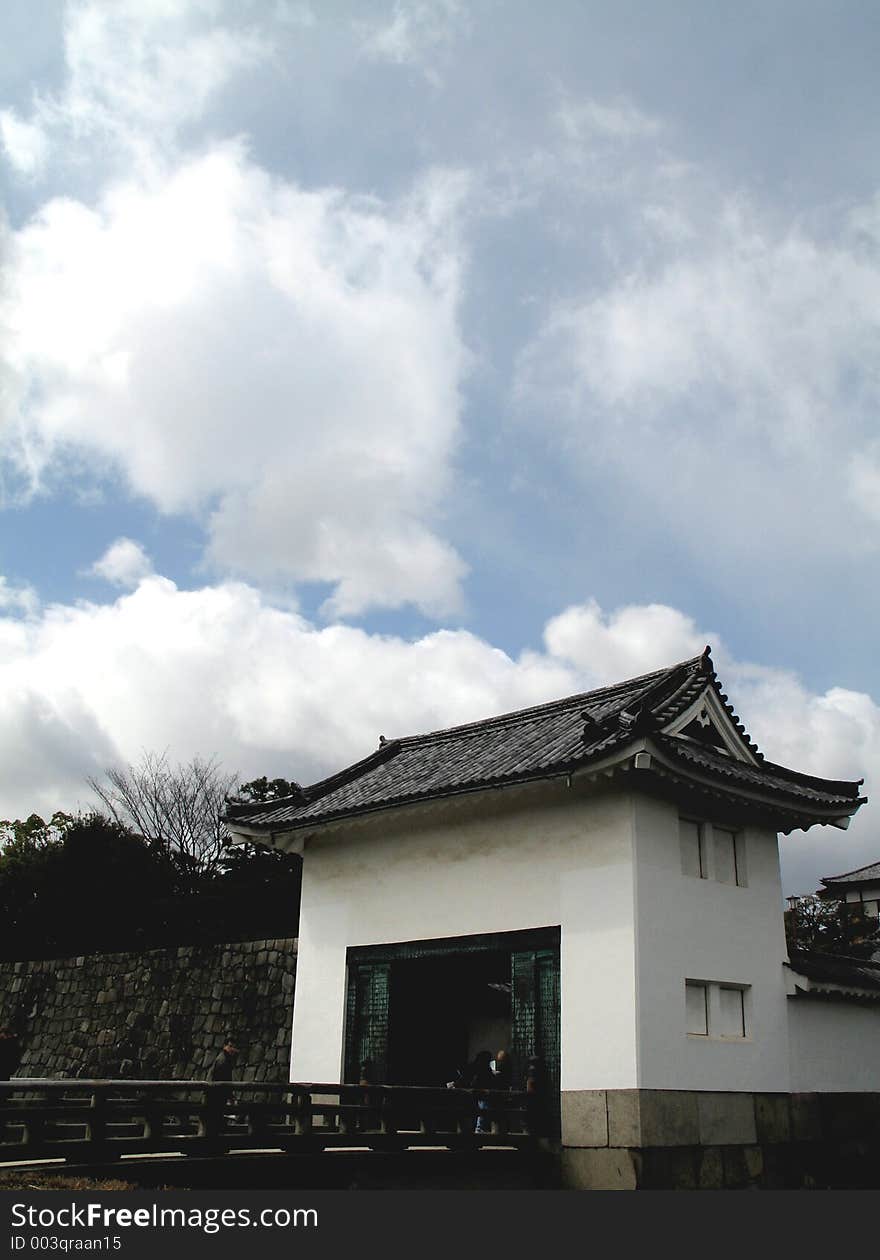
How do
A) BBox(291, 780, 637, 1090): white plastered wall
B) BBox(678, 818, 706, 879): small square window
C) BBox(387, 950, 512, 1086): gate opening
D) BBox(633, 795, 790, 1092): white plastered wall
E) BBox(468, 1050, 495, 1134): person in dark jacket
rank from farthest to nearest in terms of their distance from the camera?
BBox(387, 950, 512, 1086): gate opening → BBox(468, 1050, 495, 1134): person in dark jacket → BBox(678, 818, 706, 879): small square window → BBox(291, 780, 637, 1090): white plastered wall → BBox(633, 795, 790, 1092): white plastered wall

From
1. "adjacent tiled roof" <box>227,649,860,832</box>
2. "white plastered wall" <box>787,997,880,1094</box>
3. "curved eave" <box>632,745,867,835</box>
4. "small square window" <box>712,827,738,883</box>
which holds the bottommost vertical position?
"white plastered wall" <box>787,997,880,1094</box>

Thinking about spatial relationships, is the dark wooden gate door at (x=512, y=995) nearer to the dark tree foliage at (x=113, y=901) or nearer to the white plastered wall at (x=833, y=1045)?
the white plastered wall at (x=833, y=1045)

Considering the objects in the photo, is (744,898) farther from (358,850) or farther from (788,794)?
(358,850)

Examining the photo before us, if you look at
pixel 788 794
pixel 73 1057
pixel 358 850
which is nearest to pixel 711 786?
pixel 788 794

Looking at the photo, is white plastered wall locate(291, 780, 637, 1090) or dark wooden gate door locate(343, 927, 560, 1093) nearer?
white plastered wall locate(291, 780, 637, 1090)

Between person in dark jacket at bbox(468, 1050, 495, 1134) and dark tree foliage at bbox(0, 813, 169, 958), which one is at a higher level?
dark tree foliage at bbox(0, 813, 169, 958)

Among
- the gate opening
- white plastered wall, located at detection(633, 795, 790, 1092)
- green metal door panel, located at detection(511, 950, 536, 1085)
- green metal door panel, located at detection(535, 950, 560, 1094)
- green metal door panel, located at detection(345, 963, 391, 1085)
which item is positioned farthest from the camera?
the gate opening

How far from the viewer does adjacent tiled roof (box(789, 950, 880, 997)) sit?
14.9 metres

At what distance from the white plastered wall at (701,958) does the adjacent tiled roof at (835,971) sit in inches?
15.6

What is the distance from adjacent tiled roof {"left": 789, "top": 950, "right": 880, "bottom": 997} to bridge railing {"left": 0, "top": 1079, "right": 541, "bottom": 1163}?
4.49 metres

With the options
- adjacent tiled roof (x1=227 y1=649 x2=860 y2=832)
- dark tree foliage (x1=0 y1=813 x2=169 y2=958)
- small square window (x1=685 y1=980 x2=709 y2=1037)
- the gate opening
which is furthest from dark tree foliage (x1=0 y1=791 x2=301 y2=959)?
small square window (x1=685 y1=980 x2=709 y2=1037)

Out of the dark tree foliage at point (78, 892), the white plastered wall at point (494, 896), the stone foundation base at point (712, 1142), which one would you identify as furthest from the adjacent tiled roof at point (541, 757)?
the dark tree foliage at point (78, 892)

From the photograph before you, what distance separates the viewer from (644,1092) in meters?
12.3

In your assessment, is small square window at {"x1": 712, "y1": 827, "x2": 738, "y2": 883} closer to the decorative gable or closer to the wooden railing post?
the decorative gable
